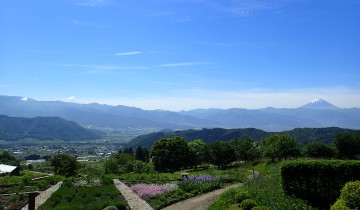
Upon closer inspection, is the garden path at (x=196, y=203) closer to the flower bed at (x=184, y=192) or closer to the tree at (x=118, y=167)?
the flower bed at (x=184, y=192)

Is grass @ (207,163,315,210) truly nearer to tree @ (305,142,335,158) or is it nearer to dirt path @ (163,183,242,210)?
dirt path @ (163,183,242,210)

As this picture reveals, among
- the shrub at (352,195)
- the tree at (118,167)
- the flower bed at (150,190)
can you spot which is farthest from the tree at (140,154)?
the shrub at (352,195)

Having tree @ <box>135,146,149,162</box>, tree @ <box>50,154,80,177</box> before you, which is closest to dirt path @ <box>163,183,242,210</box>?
tree @ <box>50,154,80,177</box>

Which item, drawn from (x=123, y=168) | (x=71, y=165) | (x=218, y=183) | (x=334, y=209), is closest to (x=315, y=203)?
(x=334, y=209)

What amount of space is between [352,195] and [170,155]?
63.5 metres

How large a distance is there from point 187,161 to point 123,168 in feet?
62.8

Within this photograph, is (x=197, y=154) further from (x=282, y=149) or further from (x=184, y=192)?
(x=184, y=192)

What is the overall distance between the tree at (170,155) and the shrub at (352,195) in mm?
62583

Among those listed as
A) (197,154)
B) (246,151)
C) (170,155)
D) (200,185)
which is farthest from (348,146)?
(200,185)

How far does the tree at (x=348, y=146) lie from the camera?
228 ft

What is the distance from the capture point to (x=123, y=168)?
209ft

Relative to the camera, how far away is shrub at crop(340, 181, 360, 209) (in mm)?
13977

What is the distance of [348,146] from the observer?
6975 centimetres

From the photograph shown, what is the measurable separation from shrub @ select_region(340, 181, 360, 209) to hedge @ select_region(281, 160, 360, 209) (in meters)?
6.42
